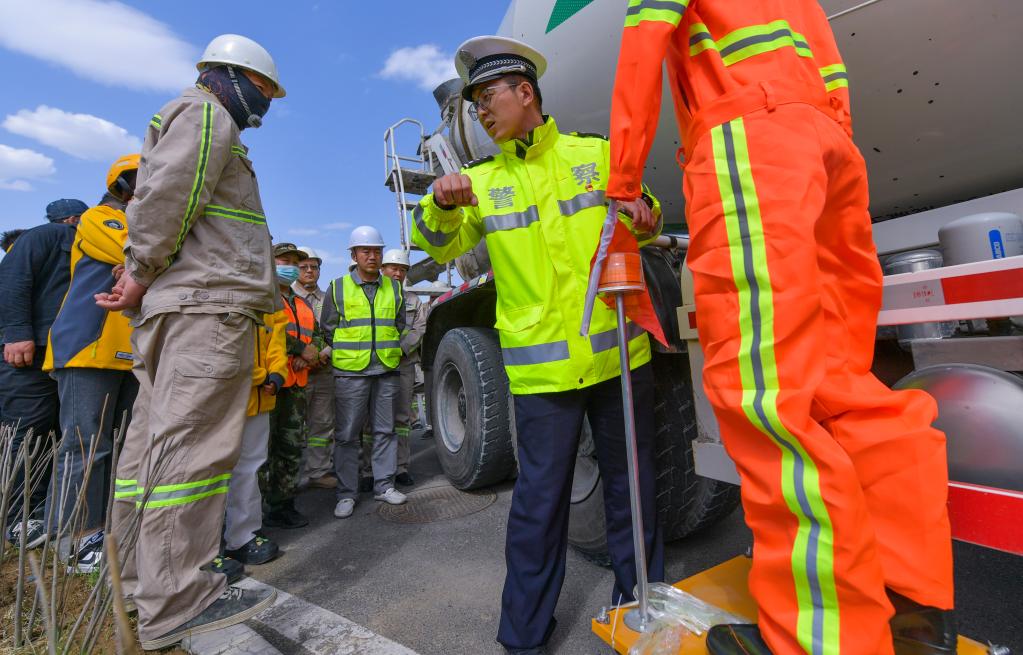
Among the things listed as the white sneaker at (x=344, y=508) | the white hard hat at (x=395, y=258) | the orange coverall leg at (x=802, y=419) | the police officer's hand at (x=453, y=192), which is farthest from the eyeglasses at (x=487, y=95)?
the white hard hat at (x=395, y=258)

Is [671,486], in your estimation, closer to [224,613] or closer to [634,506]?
[634,506]

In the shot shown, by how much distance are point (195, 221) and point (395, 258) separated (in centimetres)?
338

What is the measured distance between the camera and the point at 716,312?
1193 mm

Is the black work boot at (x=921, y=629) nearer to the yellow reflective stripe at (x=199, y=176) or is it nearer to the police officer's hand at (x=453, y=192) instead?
the police officer's hand at (x=453, y=192)

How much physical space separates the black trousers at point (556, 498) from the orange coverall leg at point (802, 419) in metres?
0.59

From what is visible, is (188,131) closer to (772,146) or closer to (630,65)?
(630,65)

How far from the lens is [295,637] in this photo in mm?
1861

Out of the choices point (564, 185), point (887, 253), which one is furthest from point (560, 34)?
point (887, 253)

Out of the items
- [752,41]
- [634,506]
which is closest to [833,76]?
[752,41]

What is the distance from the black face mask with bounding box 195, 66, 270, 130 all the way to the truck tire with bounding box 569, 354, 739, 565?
1.96 meters

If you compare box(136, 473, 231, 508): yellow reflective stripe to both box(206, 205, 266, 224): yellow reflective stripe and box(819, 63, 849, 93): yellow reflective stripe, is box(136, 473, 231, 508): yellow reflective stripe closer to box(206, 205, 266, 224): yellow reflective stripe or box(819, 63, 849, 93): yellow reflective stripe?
box(206, 205, 266, 224): yellow reflective stripe

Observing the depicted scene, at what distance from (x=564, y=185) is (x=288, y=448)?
277cm

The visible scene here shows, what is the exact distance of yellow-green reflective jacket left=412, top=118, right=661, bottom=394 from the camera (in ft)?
5.54

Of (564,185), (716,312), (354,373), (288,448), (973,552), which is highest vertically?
(564,185)
